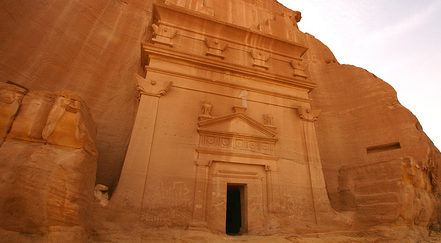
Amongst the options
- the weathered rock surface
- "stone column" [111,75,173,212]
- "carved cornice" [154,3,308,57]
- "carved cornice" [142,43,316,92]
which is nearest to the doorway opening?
"stone column" [111,75,173,212]

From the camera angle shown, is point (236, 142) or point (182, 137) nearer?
point (182, 137)

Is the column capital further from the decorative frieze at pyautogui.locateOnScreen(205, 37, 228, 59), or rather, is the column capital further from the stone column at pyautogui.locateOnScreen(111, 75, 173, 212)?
the stone column at pyautogui.locateOnScreen(111, 75, 173, 212)

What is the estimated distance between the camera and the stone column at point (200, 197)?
A: 650cm

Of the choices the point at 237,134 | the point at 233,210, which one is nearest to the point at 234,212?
the point at 233,210

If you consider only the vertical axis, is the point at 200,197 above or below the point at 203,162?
below

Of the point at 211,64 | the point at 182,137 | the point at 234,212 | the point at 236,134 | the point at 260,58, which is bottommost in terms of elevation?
the point at 234,212

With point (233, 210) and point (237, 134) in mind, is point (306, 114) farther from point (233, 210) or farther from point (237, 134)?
point (233, 210)

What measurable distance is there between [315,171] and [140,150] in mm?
6113

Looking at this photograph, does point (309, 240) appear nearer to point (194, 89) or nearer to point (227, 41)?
point (194, 89)

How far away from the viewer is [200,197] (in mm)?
6922

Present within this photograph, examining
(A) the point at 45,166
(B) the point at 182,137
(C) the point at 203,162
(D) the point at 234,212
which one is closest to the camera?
(A) the point at 45,166

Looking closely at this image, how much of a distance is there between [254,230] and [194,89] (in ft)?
16.5

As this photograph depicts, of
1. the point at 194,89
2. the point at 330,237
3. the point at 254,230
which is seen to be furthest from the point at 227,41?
the point at 330,237

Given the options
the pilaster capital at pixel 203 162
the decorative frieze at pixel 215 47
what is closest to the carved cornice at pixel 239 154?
the pilaster capital at pixel 203 162
